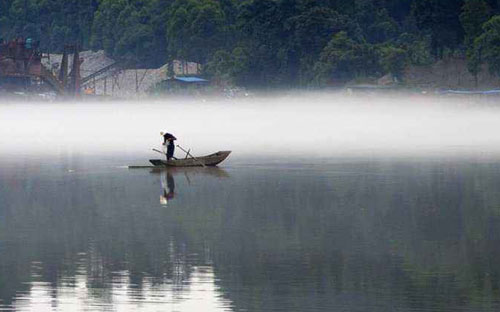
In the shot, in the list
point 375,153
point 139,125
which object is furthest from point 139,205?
point 139,125

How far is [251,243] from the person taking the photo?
134ft

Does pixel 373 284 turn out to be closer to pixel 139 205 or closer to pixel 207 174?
pixel 139 205

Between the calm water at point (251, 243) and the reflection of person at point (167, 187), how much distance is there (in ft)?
0.41

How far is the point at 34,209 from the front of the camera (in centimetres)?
5106

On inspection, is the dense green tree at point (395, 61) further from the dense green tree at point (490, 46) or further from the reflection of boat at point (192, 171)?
the reflection of boat at point (192, 171)

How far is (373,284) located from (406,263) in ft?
10.9

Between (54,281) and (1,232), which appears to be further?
(1,232)

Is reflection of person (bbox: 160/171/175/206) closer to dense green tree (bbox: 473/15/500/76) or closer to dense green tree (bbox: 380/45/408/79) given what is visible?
dense green tree (bbox: 473/15/500/76)

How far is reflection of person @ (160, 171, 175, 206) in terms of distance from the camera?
5512 centimetres

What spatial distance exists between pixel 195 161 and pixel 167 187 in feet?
39.1

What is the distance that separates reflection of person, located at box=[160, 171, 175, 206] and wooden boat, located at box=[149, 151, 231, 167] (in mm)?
1388

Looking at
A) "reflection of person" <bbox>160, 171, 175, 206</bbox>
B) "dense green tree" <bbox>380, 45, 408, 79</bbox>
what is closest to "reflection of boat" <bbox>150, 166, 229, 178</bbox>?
"reflection of person" <bbox>160, 171, 175, 206</bbox>

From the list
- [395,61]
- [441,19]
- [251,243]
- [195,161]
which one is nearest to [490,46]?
[441,19]

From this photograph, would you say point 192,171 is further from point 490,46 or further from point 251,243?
point 490,46
